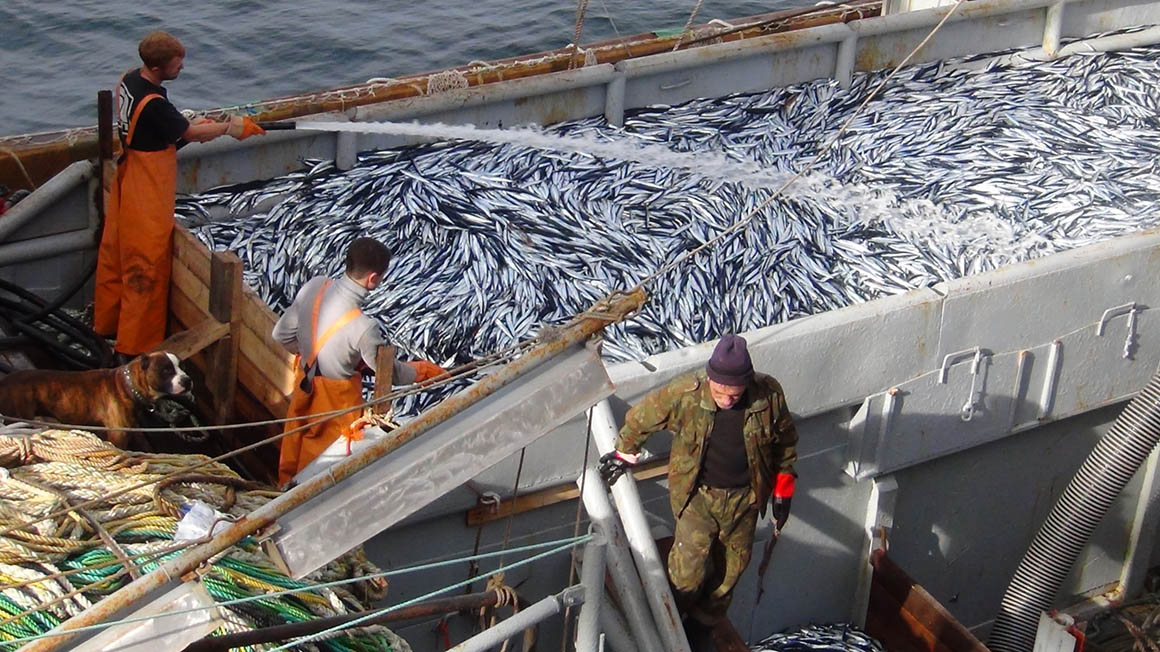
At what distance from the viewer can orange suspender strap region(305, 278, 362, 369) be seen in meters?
5.58

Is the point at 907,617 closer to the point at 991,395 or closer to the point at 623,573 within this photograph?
the point at 991,395

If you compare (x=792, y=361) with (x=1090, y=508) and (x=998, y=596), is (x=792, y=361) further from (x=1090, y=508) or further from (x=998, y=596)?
(x=998, y=596)

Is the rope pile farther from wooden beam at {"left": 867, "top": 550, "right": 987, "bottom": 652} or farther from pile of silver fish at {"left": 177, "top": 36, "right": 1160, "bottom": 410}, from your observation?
wooden beam at {"left": 867, "top": 550, "right": 987, "bottom": 652}

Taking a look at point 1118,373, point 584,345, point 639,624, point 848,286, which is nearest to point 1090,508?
point 1118,373

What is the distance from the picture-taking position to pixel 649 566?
5.80 m

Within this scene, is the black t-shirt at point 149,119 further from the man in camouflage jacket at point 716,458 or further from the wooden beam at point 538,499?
the man in camouflage jacket at point 716,458

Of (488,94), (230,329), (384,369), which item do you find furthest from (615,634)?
(488,94)

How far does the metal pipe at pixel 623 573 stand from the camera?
18.9 feet

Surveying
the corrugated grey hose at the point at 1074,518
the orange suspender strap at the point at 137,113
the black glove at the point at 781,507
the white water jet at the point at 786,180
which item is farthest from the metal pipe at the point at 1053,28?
the orange suspender strap at the point at 137,113

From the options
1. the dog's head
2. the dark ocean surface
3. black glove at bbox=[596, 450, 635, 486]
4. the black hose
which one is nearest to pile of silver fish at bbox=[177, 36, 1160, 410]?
the black hose

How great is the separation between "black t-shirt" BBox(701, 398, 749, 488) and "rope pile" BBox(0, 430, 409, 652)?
5.13ft

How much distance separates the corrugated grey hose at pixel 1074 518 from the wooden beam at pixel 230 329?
14.3 ft

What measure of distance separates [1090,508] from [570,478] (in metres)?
2.88

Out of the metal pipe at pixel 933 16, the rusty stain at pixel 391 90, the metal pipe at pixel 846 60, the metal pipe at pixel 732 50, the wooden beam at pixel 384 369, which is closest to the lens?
the wooden beam at pixel 384 369
